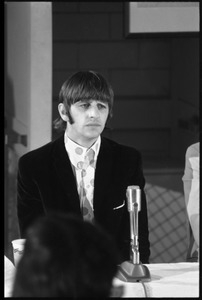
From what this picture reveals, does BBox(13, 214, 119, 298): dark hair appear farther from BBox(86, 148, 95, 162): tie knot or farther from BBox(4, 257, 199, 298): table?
BBox(86, 148, 95, 162): tie knot

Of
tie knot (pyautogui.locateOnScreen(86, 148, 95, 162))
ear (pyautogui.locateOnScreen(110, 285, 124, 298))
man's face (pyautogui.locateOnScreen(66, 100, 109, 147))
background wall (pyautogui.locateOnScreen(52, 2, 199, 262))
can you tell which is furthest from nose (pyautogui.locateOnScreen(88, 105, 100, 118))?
background wall (pyautogui.locateOnScreen(52, 2, 199, 262))

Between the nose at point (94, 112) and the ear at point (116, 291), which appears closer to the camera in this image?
the ear at point (116, 291)

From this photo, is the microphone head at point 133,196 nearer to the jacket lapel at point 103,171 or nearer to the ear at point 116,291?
the jacket lapel at point 103,171

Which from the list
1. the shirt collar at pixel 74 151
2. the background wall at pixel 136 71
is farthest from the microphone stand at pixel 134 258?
the background wall at pixel 136 71

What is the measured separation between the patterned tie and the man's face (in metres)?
0.05

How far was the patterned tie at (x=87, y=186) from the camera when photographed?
5.79 ft

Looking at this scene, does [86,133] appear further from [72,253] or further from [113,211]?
[72,253]

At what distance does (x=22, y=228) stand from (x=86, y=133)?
0.85 feet

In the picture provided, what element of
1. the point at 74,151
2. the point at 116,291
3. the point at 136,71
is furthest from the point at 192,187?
the point at 136,71

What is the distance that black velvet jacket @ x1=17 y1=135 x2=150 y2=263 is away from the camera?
174 cm

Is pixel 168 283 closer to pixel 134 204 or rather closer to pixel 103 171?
pixel 134 204

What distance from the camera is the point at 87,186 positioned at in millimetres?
1772

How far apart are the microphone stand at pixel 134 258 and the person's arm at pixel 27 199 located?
0.91 feet

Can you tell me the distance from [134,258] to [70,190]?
271 millimetres
